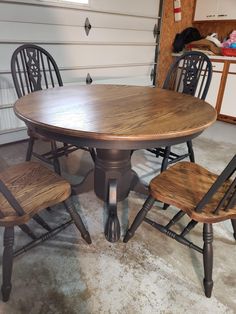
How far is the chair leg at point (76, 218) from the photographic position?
50.2 inches

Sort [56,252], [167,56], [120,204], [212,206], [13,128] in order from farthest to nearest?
[167,56], [13,128], [120,204], [56,252], [212,206]

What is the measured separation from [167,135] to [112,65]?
269cm

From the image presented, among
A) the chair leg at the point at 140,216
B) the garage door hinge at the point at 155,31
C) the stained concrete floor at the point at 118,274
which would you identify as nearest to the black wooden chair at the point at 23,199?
the stained concrete floor at the point at 118,274

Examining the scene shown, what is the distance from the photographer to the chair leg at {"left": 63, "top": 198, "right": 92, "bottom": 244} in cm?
128

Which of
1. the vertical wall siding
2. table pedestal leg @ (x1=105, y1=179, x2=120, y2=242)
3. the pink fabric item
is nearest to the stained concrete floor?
table pedestal leg @ (x1=105, y1=179, x2=120, y2=242)

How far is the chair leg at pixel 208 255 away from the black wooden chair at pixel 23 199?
633 millimetres

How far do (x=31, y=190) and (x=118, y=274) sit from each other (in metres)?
0.60

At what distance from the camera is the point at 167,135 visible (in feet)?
3.32

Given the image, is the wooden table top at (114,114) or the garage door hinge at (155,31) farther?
the garage door hinge at (155,31)

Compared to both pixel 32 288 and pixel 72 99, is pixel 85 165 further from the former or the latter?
pixel 32 288

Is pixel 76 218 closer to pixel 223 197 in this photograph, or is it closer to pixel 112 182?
pixel 112 182

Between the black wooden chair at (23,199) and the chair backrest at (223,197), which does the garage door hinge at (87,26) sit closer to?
the black wooden chair at (23,199)

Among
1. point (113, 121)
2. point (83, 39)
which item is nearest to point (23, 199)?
point (113, 121)

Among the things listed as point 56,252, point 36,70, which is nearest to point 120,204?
point 56,252
